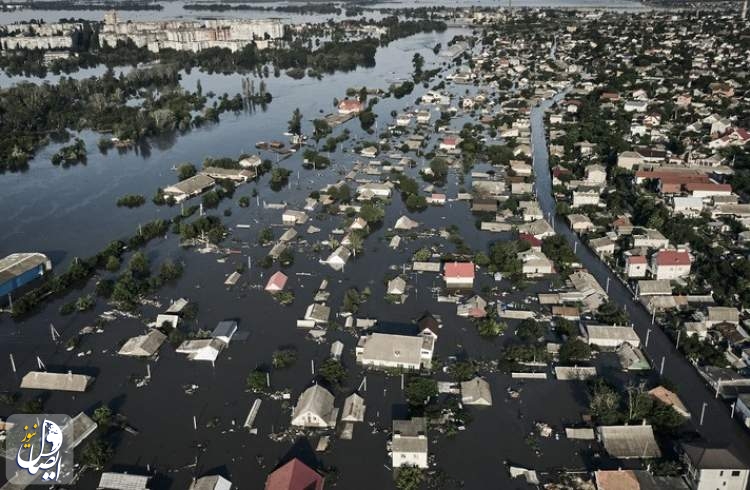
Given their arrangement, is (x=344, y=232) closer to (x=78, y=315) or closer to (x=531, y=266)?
(x=531, y=266)

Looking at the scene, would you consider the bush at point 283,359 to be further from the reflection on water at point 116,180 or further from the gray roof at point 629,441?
the reflection on water at point 116,180

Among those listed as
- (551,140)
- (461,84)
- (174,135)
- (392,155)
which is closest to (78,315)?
(392,155)

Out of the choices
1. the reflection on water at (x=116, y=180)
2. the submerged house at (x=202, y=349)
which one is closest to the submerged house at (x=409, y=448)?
the submerged house at (x=202, y=349)

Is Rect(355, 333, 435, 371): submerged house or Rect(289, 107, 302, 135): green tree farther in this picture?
Rect(289, 107, 302, 135): green tree

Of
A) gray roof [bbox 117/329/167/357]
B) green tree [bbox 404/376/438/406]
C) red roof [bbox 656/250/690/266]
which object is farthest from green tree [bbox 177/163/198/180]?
red roof [bbox 656/250/690/266]

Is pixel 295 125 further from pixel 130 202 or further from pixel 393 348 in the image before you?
pixel 393 348

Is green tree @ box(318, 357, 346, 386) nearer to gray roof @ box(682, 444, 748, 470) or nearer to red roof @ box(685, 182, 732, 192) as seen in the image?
gray roof @ box(682, 444, 748, 470)
